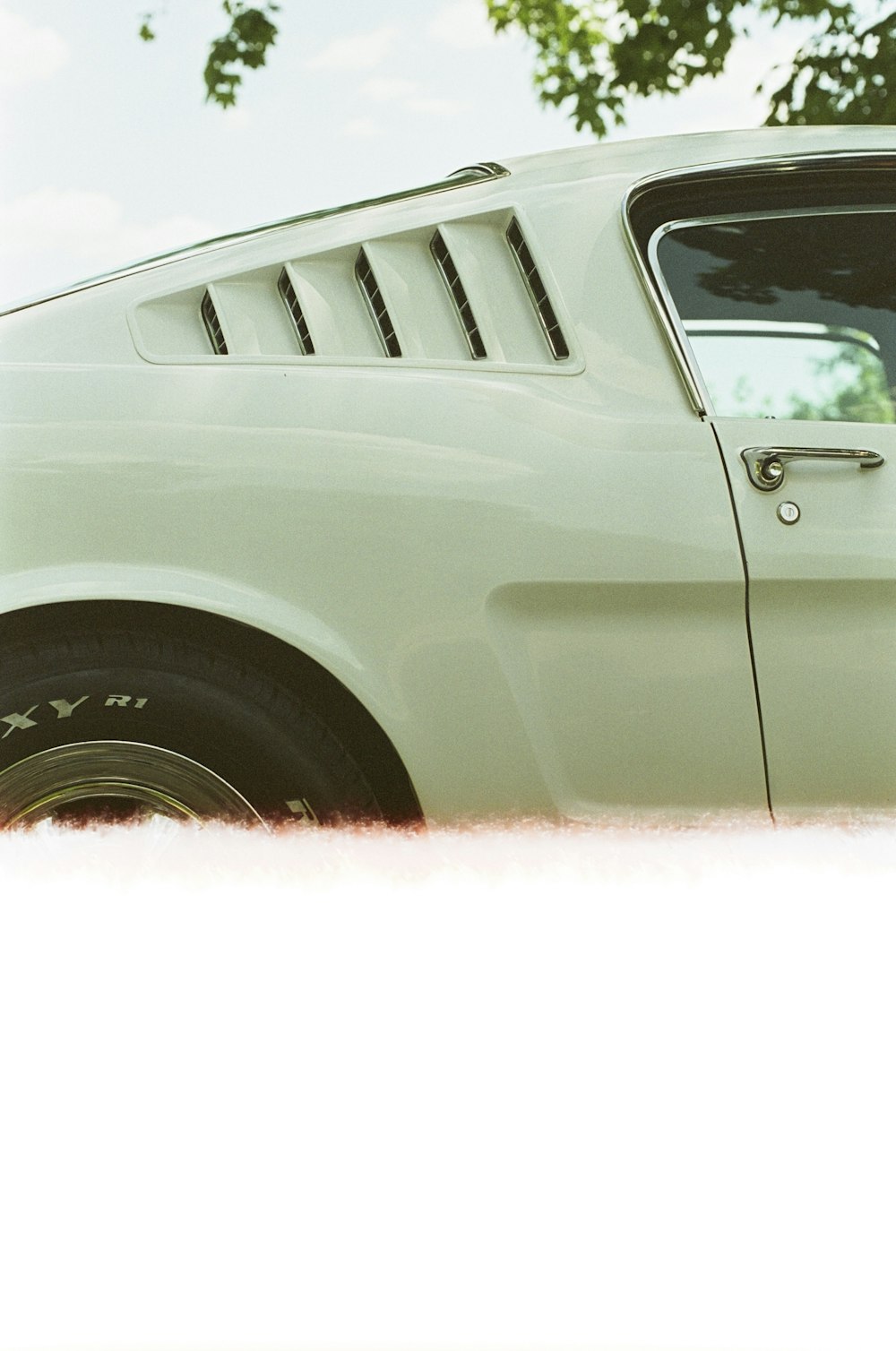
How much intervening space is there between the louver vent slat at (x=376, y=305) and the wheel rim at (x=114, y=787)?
75cm

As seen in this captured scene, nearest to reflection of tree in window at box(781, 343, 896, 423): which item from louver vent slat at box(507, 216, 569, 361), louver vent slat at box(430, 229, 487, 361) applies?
louver vent slat at box(507, 216, 569, 361)

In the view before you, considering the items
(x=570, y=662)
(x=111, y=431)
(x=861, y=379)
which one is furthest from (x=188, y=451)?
(x=861, y=379)

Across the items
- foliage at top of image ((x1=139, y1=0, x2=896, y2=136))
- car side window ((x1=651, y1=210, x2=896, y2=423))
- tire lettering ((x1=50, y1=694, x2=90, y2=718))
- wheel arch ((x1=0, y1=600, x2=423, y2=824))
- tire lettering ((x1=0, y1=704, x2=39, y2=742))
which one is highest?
foliage at top of image ((x1=139, y1=0, x2=896, y2=136))

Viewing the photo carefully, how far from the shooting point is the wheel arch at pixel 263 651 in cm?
182

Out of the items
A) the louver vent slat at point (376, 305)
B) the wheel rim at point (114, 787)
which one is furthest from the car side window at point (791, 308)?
the wheel rim at point (114, 787)

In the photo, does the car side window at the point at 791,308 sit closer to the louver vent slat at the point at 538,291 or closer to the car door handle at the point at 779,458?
the car door handle at the point at 779,458

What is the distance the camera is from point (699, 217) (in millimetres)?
2115

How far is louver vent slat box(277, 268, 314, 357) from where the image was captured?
6.40 ft

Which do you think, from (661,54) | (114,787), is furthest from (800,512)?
(661,54)

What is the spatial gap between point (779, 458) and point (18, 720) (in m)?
1.26

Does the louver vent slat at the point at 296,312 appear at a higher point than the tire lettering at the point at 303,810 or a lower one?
higher

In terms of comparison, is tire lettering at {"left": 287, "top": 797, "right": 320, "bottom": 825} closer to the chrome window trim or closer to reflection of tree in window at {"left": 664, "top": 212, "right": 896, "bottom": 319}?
the chrome window trim

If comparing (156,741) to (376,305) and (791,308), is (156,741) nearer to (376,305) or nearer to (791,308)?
(376,305)

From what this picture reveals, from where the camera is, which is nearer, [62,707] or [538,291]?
[62,707]
